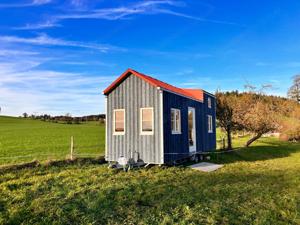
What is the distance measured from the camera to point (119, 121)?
11.5 metres

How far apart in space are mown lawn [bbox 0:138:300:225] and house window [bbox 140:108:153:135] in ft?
6.50

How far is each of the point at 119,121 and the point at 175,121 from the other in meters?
2.55

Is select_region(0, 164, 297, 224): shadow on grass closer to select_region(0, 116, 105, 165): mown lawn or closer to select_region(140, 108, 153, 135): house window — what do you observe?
select_region(140, 108, 153, 135): house window

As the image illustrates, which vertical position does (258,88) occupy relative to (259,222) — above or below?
above

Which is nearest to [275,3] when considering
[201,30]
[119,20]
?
[201,30]

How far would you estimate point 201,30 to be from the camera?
16016 millimetres

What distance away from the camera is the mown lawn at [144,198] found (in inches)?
195

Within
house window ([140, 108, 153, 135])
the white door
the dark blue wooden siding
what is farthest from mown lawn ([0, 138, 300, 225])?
the white door

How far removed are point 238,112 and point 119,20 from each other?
11730 millimetres

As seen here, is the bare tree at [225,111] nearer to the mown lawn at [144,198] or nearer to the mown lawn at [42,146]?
the mown lawn at [42,146]

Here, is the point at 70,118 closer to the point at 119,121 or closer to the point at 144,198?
the point at 119,121

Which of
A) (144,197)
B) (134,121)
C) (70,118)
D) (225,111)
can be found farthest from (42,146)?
(70,118)

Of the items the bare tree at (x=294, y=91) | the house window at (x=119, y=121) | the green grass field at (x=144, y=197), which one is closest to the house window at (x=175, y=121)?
the house window at (x=119, y=121)

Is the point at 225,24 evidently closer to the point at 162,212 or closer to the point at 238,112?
the point at 238,112
